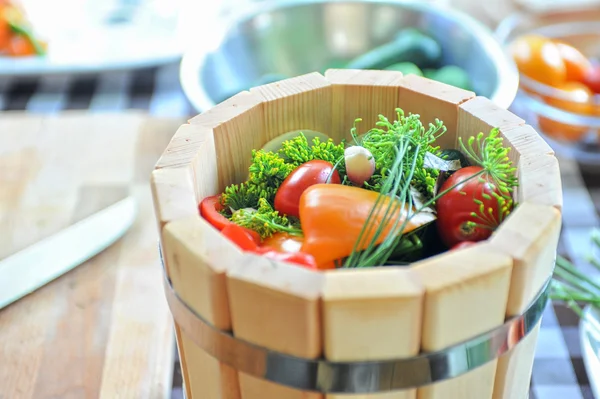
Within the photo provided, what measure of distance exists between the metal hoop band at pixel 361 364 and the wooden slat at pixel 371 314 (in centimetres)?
1

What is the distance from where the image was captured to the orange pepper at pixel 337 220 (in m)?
0.58

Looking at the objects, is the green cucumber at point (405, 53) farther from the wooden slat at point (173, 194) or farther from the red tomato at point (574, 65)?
the wooden slat at point (173, 194)

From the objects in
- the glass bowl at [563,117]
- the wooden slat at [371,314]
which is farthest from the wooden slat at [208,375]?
the glass bowl at [563,117]

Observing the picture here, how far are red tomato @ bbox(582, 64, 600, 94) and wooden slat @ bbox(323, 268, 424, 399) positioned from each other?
104cm

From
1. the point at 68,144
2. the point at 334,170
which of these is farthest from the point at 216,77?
the point at 334,170

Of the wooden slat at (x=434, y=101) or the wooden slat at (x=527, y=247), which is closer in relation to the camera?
the wooden slat at (x=527, y=247)

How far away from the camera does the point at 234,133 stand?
0.68 metres

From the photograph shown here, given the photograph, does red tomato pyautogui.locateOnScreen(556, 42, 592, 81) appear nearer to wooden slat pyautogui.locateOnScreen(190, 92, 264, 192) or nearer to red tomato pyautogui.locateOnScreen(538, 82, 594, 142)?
red tomato pyautogui.locateOnScreen(538, 82, 594, 142)

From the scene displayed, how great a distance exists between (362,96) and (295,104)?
0.07 m

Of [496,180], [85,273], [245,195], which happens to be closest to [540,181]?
[496,180]

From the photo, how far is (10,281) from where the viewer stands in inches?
35.1

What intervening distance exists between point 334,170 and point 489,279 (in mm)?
209

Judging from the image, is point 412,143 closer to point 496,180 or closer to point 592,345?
point 496,180

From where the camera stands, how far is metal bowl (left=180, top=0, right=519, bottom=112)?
4.18 ft
